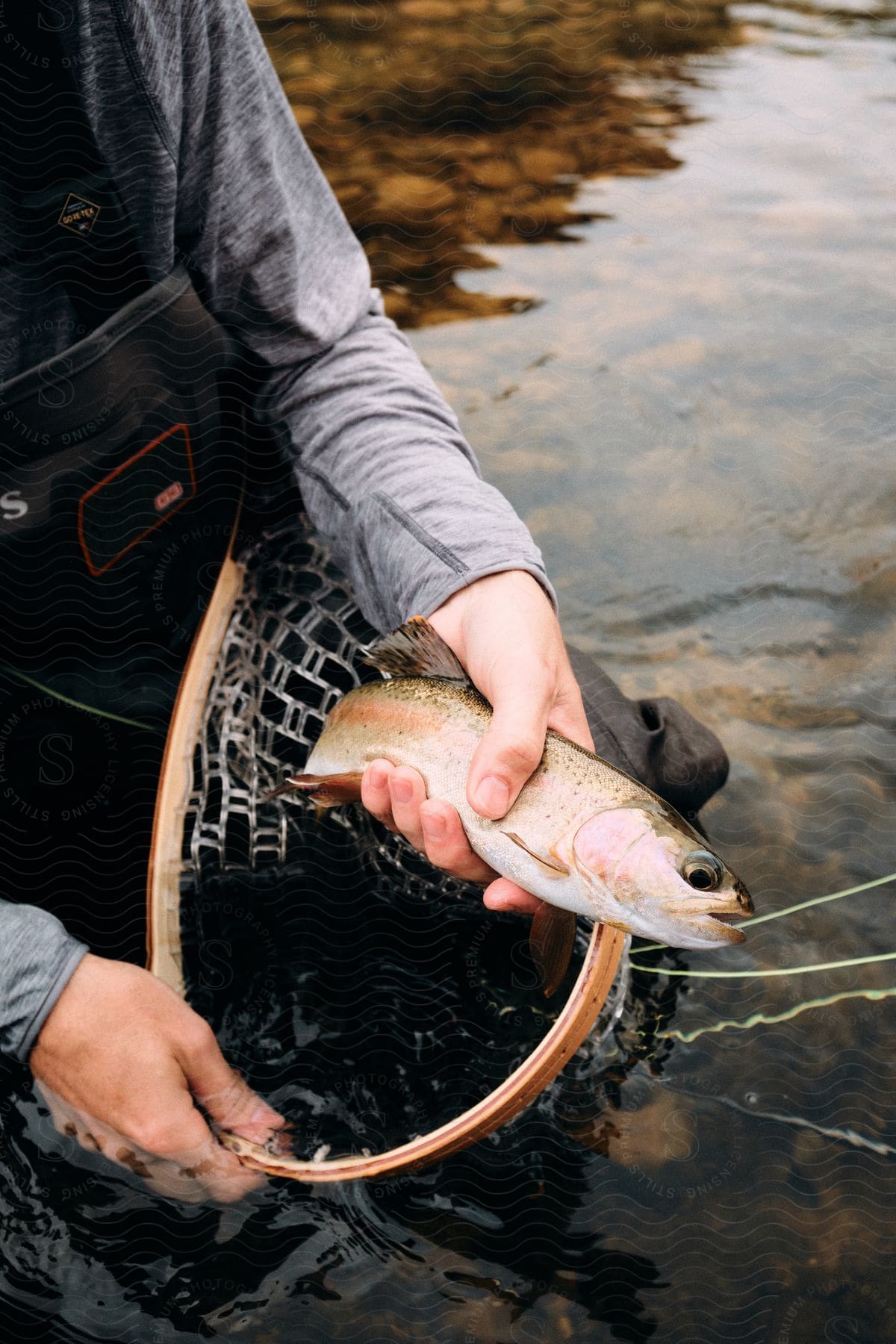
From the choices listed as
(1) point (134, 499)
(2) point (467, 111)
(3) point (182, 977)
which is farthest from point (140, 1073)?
(2) point (467, 111)

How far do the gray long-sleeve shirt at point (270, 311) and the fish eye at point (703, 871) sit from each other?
578mm

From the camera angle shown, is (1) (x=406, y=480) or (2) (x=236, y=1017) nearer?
(1) (x=406, y=480)

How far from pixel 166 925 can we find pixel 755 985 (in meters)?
1.15

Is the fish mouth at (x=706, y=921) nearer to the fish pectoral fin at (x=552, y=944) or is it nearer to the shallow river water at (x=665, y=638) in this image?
the fish pectoral fin at (x=552, y=944)

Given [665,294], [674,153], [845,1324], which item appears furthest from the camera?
[674,153]

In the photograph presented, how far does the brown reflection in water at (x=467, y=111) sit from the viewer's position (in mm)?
4324

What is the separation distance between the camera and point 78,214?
1764 mm

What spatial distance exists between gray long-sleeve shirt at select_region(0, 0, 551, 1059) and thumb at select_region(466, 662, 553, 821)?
0.29 meters

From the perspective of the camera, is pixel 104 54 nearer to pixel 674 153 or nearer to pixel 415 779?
pixel 415 779

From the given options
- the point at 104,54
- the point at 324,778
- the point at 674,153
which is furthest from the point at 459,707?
the point at 674,153

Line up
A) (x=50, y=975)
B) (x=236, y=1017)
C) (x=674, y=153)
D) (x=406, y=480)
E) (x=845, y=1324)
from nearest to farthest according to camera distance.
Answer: (x=50, y=975)
(x=845, y=1324)
(x=406, y=480)
(x=236, y=1017)
(x=674, y=153)

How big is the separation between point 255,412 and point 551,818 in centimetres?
109

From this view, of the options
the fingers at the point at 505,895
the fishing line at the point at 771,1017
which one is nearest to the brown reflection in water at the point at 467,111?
the fishing line at the point at 771,1017

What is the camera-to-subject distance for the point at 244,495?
7.33 ft
